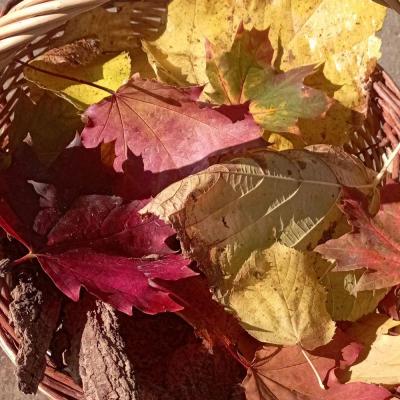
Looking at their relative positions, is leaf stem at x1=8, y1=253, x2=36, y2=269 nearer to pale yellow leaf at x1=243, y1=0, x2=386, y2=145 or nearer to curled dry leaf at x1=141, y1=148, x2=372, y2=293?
curled dry leaf at x1=141, y1=148, x2=372, y2=293

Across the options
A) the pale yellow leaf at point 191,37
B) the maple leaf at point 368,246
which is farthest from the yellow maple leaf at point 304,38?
the maple leaf at point 368,246

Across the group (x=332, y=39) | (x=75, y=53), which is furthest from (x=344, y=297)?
(x=75, y=53)

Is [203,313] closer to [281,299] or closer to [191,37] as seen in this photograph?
[281,299]

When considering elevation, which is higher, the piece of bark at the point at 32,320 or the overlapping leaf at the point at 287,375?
the piece of bark at the point at 32,320

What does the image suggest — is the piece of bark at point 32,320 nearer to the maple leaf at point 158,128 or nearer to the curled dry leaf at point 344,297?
the maple leaf at point 158,128

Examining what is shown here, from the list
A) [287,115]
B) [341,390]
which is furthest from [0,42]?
[341,390]

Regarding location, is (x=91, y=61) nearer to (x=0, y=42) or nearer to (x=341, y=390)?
(x=0, y=42)
